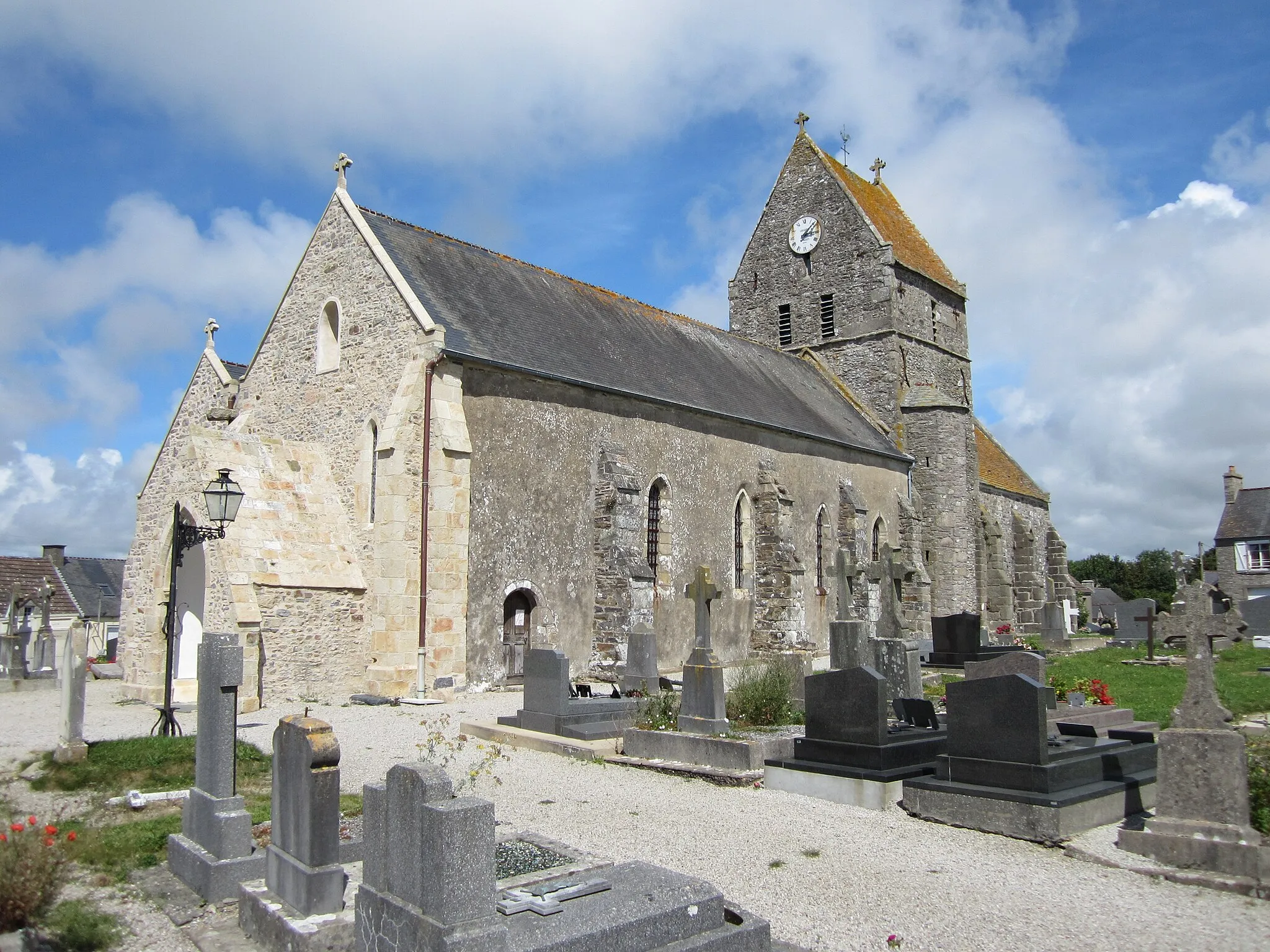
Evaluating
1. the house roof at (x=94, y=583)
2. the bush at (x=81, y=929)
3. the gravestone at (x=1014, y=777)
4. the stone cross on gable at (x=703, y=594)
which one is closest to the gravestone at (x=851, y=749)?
Answer: the gravestone at (x=1014, y=777)

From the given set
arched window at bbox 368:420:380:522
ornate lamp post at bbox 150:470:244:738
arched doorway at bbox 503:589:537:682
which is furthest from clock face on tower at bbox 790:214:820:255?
ornate lamp post at bbox 150:470:244:738

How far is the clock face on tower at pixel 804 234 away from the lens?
34.4 m

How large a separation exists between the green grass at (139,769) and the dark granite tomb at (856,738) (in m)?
5.43

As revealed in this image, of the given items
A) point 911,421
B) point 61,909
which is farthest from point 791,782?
point 911,421

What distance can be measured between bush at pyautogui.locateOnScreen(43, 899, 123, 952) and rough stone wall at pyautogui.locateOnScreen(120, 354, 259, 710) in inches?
346

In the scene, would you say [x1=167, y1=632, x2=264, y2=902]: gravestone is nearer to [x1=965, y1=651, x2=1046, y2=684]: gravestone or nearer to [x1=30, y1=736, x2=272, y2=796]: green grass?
[x1=30, y1=736, x2=272, y2=796]: green grass

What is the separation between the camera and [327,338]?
19.8 meters

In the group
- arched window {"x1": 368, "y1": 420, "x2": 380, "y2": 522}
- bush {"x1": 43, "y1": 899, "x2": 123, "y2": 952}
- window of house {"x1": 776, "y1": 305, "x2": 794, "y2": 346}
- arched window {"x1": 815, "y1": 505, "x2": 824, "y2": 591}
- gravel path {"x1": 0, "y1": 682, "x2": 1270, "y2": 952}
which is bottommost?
gravel path {"x1": 0, "y1": 682, "x2": 1270, "y2": 952}

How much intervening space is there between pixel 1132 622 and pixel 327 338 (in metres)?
24.4

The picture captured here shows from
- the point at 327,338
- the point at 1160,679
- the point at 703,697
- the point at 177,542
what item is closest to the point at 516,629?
the point at 177,542

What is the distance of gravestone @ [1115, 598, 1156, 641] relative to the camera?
2747cm

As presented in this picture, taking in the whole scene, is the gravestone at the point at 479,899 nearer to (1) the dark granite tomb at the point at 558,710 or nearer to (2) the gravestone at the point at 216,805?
(2) the gravestone at the point at 216,805

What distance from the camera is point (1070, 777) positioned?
7.90 metres

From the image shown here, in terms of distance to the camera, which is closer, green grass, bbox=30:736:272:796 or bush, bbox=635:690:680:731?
green grass, bbox=30:736:272:796
